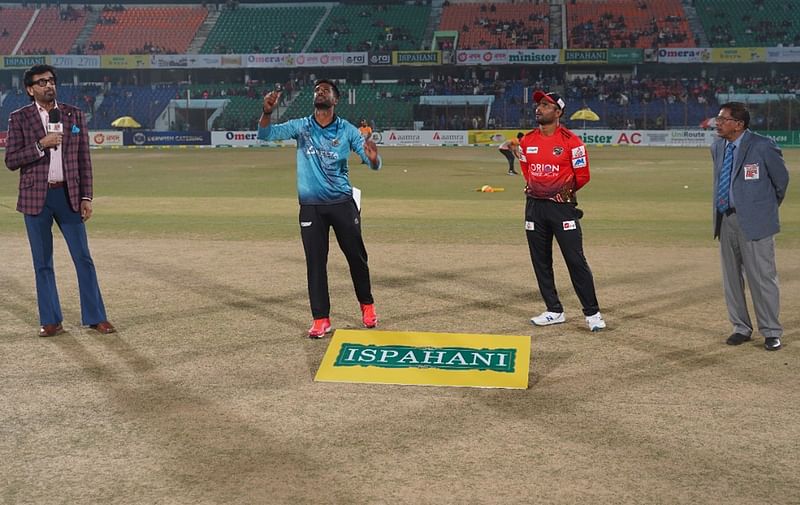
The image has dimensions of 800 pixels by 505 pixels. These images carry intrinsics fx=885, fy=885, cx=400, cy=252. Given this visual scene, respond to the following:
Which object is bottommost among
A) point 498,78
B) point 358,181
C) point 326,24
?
point 358,181

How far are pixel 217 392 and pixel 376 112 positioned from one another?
51.0 metres

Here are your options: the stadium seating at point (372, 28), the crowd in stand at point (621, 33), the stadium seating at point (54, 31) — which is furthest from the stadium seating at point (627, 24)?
the stadium seating at point (54, 31)

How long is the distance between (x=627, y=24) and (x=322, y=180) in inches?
2422

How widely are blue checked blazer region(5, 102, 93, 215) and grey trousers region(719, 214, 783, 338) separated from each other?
555 centimetres

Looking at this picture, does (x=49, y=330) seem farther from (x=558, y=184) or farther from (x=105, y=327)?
(x=558, y=184)

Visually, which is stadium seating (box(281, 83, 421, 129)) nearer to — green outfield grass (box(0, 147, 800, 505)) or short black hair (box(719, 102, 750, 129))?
green outfield grass (box(0, 147, 800, 505))

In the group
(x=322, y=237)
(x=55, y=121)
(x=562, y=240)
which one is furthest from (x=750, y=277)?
(x=55, y=121)

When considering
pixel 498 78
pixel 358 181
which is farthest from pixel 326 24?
pixel 358 181

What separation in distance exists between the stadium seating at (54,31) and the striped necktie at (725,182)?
66.7 metres

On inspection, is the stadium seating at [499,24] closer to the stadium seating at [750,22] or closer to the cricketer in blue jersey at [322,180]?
the stadium seating at [750,22]

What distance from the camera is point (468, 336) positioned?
7418 mm

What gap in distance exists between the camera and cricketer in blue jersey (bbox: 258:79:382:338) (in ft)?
25.3

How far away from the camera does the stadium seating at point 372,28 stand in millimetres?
64787

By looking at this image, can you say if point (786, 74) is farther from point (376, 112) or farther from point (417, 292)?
point (417, 292)
